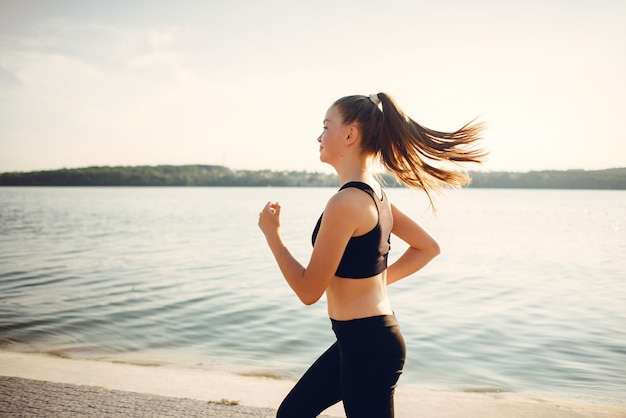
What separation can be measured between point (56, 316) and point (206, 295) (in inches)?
139

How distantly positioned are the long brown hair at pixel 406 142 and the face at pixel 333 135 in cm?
3

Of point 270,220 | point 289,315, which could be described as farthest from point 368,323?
point 289,315

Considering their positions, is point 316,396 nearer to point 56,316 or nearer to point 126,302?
point 56,316

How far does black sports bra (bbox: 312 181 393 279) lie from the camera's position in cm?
216

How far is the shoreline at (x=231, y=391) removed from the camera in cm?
441

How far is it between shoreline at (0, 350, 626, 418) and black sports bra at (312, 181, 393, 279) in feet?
7.95

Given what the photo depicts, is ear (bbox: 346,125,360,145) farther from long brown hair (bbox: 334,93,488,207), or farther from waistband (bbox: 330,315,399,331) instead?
waistband (bbox: 330,315,399,331)

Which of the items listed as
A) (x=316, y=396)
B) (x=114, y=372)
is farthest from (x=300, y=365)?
(x=316, y=396)

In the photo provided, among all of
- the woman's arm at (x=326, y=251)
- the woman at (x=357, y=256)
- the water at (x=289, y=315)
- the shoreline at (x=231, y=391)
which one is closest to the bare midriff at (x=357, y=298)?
the woman at (x=357, y=256)

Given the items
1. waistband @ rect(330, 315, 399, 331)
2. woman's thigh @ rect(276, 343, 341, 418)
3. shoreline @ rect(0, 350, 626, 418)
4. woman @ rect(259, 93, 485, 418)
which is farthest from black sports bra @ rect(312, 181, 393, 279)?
shoreline @ rect(0, 350, 626, 418)

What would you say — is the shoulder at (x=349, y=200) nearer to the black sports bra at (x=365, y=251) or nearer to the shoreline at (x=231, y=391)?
the black sports bra at (x=365, y=251)

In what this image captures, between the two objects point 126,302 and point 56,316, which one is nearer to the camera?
point 56,316

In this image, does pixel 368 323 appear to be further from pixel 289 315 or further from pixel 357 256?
pixel 289 315

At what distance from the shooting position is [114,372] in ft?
17.9
